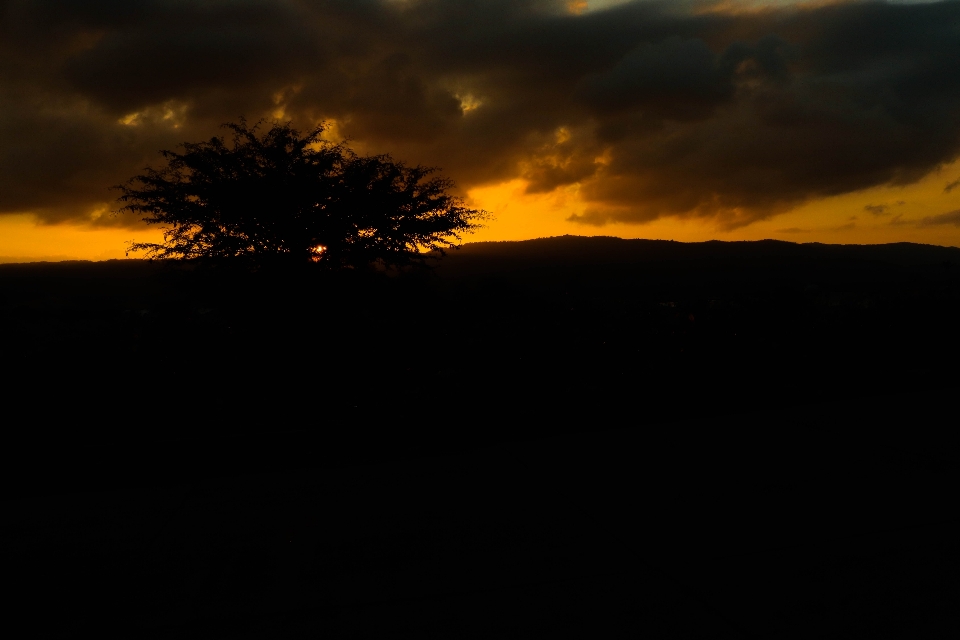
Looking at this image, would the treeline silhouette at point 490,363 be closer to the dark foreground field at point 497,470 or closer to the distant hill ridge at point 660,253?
the dark foreground field at point 497,470

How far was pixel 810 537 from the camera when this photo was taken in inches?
196

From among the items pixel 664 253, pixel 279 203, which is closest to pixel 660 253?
pixel 664 253

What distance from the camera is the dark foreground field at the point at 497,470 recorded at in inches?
174

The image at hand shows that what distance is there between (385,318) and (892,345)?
7.22 metres

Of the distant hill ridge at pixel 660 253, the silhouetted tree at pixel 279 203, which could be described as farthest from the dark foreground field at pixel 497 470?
the distant hill ridge at pixel 660 253

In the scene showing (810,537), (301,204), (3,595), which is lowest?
(3,595)

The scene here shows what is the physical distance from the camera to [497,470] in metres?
6.80

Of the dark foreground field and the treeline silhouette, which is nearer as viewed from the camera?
the dark foreground field

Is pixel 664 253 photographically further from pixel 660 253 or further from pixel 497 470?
pixel 497 470

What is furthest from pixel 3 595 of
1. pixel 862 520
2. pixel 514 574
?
pixel 862 520

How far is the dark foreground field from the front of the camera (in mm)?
4414

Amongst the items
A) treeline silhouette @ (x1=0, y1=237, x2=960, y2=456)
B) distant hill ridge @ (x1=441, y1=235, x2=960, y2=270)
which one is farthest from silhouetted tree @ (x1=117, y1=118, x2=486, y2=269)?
distant hill ridge @ (x1=441, y1=235, x2=960, y2=270)

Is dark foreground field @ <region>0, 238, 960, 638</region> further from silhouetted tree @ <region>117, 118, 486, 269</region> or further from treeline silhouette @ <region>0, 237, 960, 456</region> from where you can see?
silhouetted tree @ <region>117, 118, 486, 269</region>

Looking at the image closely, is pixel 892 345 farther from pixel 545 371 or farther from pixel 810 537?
pixel 810 537
